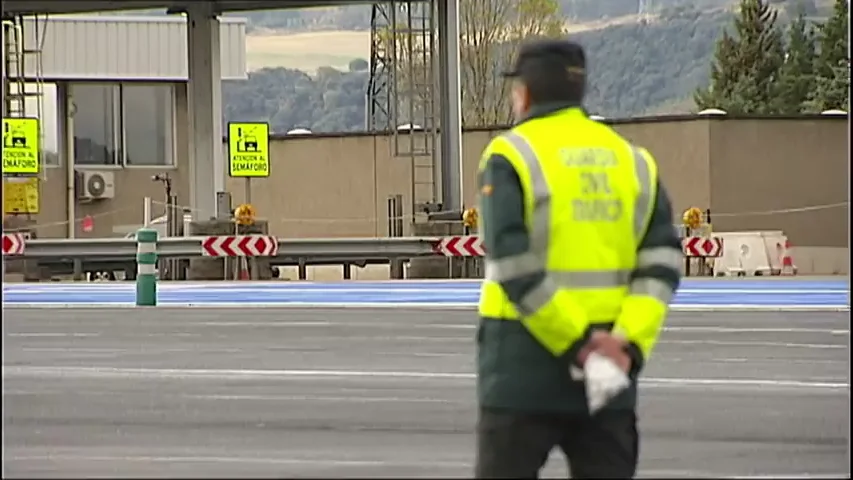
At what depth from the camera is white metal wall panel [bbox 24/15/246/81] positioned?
4928cm

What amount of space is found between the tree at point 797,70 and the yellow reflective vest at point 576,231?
73.0m

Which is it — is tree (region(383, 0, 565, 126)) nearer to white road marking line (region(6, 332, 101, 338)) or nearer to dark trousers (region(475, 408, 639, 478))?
white road marking line (region(6, 332, 101, 338))

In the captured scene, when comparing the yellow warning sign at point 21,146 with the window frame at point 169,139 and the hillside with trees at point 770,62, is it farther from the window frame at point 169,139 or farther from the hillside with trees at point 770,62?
the hillside with trees at point 770,62

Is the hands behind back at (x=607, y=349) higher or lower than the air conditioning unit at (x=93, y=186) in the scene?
lower

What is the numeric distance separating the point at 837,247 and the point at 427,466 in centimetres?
3503

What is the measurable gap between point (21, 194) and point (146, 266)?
69.0 ft

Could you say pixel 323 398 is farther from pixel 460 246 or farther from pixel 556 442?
pixel 460 246

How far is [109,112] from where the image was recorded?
54094 mm

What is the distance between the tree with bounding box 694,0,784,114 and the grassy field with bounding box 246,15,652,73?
25.0ft

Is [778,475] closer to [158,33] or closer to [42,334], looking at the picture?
[42,334]

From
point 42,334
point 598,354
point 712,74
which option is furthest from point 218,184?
point 712,74

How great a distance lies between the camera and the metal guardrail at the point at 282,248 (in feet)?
108

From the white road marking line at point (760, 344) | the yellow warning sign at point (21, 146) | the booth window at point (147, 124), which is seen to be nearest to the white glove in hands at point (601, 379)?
the white road marking line at point (760, 344)

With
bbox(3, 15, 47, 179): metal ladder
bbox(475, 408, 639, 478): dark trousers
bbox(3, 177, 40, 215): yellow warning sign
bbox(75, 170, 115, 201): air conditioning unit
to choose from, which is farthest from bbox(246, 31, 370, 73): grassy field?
bbox(475, 408, 639, 478): dark trousers
